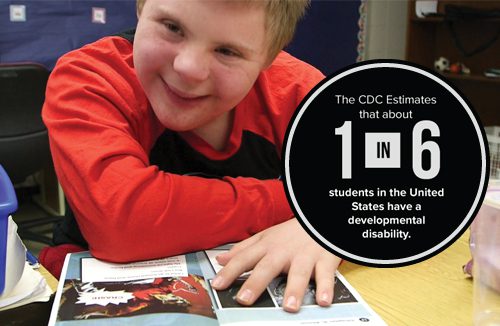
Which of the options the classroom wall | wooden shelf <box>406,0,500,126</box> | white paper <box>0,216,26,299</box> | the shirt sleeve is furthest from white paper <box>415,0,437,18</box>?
white paper <box>0,216,26,299</box>

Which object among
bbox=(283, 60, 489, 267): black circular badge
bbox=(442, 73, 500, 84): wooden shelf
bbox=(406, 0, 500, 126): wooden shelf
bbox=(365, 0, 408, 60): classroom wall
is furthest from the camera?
bbox=(365, 0, 408, 60): classroom wall

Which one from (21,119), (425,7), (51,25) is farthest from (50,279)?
(425,7)

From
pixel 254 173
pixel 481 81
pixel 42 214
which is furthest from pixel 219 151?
pixel 481 81

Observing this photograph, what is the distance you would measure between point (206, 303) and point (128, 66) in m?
0.42

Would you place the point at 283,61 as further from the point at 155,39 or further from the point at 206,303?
the point at 206,303

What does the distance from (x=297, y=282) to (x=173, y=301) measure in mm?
125

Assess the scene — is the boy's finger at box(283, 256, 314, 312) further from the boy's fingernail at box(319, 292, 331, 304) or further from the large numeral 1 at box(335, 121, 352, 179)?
the large numeral 1 at box(335, 121, 352, 179)

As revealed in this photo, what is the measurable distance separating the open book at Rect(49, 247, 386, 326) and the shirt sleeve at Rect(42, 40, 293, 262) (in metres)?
0.04

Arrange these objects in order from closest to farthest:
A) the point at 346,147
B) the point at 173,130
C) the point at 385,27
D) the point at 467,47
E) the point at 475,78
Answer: the point at 346,147 → the point at 173,130 → the point at 475,78 → the point at 467,47 → the point at 385,27

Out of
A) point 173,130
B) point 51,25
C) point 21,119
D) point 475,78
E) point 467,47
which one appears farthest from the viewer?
point 467,47

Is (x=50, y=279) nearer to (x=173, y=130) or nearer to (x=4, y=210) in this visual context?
(x=4, y=210)

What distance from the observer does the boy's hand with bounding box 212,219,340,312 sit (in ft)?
1.75

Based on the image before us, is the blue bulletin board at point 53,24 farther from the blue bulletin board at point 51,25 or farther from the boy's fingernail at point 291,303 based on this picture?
the boy's fingernail at point 291,303

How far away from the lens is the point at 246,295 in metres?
0.53
